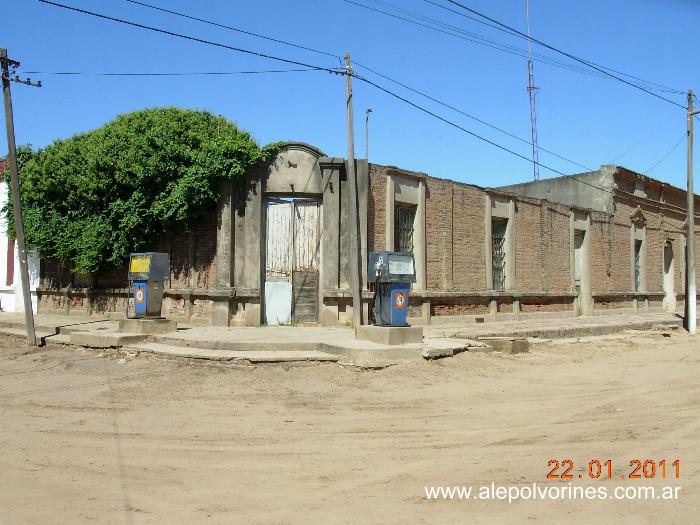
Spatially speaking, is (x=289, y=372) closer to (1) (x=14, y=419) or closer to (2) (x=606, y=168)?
(1) (x=14, y=419)

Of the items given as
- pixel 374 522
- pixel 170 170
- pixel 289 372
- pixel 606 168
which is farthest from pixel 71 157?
pixel 606 168

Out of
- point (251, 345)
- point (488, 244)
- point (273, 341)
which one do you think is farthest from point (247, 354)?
point (488, 244)

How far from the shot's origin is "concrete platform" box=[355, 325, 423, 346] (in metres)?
11.4

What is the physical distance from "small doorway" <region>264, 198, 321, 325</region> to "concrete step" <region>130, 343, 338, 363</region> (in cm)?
419

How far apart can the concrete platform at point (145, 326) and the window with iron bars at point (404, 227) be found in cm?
679

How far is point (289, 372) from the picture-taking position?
10250 mm

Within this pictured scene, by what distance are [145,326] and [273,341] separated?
3.35 metres

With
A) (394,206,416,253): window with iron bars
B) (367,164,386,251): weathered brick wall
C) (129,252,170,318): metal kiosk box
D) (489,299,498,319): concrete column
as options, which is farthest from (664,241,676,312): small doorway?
(129,252,170,318): metal kiosk box

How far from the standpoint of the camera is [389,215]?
1636 cm

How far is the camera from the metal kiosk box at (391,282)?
1141cm

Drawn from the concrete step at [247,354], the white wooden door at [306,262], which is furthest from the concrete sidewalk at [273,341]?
the white wooden door at [306,262]

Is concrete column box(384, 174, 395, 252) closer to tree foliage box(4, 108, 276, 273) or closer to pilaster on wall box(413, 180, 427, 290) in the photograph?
pilaster on wall box(413, 180, 427, 290)

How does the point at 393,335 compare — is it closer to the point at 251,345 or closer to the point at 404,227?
the point at 251,345

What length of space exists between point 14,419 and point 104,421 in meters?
1.21
